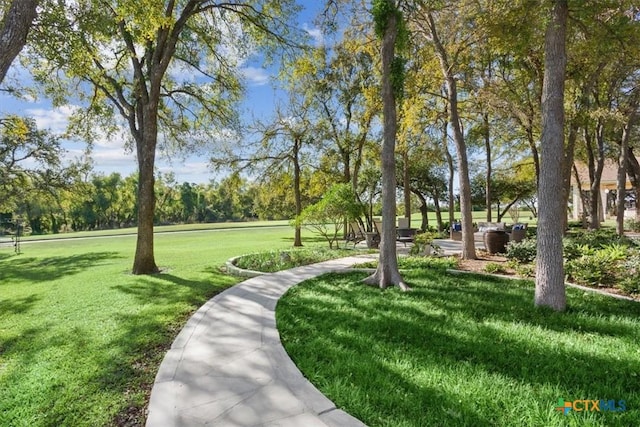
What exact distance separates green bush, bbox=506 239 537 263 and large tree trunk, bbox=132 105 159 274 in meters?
9.33

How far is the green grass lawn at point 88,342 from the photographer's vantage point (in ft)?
9.40

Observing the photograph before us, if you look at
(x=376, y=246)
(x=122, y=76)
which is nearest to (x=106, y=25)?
(x=122, y=76)

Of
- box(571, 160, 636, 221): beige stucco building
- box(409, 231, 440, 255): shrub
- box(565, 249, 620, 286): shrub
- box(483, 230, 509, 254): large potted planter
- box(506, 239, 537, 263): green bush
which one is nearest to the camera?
box(565, 249, 620, 286): shrub

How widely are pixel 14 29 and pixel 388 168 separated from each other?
18.0ft

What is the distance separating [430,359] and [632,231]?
879 inches

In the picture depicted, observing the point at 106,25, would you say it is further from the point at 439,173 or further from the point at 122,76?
the point at 439,173

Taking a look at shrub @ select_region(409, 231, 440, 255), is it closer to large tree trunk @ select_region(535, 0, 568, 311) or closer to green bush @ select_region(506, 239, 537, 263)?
green bush @ select_region(506, 239, 537, 263)

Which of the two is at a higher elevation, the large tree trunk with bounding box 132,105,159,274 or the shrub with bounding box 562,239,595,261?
the large tree trunk with bounding box 132,105,159,274

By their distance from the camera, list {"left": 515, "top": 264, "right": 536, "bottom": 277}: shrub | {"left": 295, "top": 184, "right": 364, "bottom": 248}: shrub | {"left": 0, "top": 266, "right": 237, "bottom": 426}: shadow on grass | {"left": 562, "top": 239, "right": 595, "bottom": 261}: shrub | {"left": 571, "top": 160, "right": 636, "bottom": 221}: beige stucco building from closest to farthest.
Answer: {"left": 0, "top": 266, "right": 237, "bottom": 426}: shadow on grass → {"left": 515, "top": 264, "right": 536, "bottom": 277}: shrub → {"left": 562, "top": 239, "right": 595, "bottom": 261}: shrub → {"left": 295, "top": 184, "right": 364, "bottom": 248}: shrub → {"left": 571, "top": 160, "right": 636, "bottom": 221}: beige stucco building

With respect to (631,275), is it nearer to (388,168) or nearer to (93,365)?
(388,168)

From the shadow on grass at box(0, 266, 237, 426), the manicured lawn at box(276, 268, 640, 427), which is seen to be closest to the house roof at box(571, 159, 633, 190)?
the manicured lawn at box(276, 268, 640, 427)

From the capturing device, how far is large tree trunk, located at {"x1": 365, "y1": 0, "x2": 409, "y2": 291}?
6.37 meters

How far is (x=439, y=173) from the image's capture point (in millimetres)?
25266

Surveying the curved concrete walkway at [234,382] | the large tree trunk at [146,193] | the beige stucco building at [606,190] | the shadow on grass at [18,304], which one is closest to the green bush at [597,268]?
the curved concrete walkway at [234,382]
